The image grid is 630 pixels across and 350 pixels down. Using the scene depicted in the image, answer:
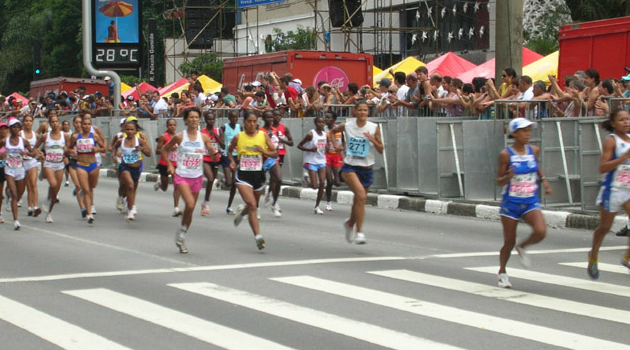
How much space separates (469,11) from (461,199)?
26.6 m

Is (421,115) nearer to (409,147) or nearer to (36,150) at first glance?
(409,147)

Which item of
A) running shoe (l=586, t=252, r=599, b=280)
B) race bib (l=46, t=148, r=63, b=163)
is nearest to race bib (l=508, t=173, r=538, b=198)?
running shoe (l=586, t=252, r=599, b=280)

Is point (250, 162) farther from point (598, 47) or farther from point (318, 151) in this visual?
point (598, 47)

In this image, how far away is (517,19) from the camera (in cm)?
1939

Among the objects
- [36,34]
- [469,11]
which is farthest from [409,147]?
[36,34]

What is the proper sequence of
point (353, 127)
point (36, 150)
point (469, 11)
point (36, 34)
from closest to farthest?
point (353, 127) < point (36, 150) < point (469, 11) < point (36, 34)

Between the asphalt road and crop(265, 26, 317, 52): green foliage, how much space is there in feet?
121

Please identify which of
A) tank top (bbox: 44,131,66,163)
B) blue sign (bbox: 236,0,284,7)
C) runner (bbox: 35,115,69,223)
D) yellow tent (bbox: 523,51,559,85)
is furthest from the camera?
blue sign (bbox: 236,0,284,7)

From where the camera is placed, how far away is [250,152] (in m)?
13.4

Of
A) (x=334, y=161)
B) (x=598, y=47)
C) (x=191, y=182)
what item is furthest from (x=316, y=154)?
(x=598, y=47)

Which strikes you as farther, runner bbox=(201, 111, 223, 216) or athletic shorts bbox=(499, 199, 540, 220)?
runner bbox=(201, 111, 223, 216)

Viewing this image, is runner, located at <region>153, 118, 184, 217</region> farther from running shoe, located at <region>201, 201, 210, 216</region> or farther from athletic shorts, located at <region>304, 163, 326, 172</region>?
athletic shorts, located at <region>304, 163, 326, 172</region>

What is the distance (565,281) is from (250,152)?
4.70m

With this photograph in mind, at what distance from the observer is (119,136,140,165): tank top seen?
17156 mm
